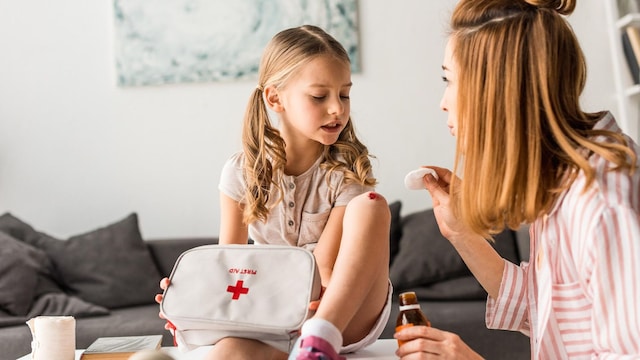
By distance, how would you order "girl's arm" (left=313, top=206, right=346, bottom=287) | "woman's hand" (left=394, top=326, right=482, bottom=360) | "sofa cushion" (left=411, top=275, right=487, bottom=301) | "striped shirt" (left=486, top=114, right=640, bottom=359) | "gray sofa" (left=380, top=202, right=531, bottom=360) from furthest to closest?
1. "sofa cushion" (left=411, top=275, right=487, bottom=301)
2. "gray sofa" (left=380, top=202, right=531, bottom=360)
3. "girl's arm" (left=313, top=206, right=346, bottom=287)
4. "woman's hand" (left=394, top=326, right=482, bottom=360)
5. "striped shirt" (left=486, top=114, right=640, bottom=359)

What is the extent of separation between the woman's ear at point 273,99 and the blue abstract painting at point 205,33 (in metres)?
1.62

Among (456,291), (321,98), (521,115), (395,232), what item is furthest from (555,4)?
(395,232)

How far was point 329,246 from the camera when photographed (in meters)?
1.77

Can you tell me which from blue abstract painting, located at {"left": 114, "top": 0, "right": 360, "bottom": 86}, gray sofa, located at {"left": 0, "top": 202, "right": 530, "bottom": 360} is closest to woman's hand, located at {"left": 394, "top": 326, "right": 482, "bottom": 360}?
gray sofa, located at {"left": 0, "top": 202, "right": 530, "bottom": 360}

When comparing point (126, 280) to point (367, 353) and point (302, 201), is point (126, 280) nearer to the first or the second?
point (302, 201)

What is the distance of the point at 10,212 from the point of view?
360 cm

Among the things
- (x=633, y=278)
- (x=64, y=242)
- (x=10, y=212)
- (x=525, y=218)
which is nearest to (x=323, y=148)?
(x=525, y=218)

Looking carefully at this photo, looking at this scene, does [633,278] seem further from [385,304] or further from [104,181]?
[104,181]

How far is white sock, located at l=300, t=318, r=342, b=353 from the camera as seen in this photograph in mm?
1208

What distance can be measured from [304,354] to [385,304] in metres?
0.51

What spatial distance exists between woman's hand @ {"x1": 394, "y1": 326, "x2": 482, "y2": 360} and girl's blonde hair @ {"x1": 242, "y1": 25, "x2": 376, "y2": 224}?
0.64 m

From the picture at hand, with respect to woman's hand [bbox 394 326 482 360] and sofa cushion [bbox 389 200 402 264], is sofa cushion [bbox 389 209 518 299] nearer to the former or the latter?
sofa cushion [bbox 389 200 402 264]

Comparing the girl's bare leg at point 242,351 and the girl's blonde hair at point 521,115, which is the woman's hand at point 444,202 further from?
the girl's bare leg at point 242,351

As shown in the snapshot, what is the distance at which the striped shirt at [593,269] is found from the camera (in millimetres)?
1026
